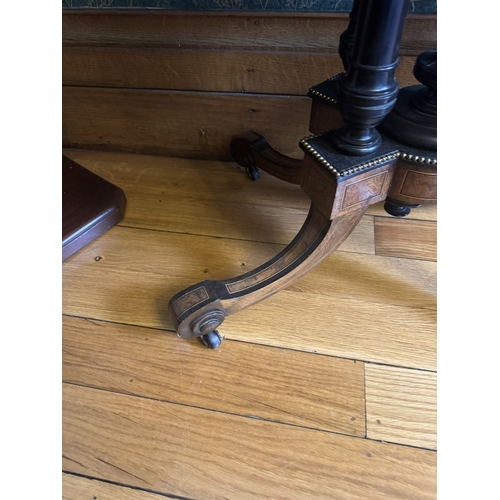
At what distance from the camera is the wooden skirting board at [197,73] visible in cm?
91

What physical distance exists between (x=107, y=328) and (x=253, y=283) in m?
0.29

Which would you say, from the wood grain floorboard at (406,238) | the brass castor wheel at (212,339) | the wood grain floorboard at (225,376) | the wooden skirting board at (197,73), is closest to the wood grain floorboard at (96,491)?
the wood grain floorboard at (225,376)

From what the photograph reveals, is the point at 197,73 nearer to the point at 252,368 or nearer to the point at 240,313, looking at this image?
the point at 240,313

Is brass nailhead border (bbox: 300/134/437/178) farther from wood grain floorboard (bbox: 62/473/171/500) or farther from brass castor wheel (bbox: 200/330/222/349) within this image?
wood grain floorboard (bbox: 62/473/171/500)

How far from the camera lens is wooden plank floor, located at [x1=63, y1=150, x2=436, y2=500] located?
24.2 inches

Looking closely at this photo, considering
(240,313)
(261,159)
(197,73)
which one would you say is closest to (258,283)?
(240,313)

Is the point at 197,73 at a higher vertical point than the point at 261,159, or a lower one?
higher

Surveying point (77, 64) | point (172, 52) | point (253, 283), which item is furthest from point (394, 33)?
point (77, 64)

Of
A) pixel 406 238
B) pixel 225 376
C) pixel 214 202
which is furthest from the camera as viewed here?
pixel 214 202

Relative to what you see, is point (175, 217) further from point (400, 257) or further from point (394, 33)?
point (394, 33)

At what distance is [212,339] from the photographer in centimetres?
74

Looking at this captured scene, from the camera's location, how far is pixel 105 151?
122 centimetres

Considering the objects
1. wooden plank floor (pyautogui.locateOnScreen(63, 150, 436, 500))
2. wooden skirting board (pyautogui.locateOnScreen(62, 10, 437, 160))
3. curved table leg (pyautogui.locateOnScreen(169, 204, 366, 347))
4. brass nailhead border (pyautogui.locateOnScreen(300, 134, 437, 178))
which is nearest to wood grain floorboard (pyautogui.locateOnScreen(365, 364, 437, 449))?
wooden plank floor (pyautogui.locateOnScreen(63, 150, 436, 500))

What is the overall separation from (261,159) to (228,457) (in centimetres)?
65
